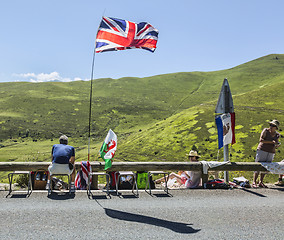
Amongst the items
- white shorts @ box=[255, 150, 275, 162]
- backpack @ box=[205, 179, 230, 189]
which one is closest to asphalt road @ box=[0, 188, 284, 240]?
backpack @ box=[205, 179, 230, 189]

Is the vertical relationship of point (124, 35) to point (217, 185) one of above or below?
above

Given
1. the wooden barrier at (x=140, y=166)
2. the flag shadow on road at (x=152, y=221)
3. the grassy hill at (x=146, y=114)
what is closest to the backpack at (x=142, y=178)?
the wooden barrier at (x=140, y=166)

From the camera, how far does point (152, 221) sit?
20.5 ft

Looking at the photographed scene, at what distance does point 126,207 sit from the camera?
23.8 feet

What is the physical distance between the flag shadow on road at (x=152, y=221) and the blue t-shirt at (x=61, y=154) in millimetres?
2143

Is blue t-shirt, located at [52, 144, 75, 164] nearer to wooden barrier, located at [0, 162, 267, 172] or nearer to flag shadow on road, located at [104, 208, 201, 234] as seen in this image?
wooden barrier, located at [0, 162, 267, 172]

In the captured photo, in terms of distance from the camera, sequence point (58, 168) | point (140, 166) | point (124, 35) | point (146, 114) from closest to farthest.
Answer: point (58, 168), point (140, 166), point (124, 35), point (146, 114)

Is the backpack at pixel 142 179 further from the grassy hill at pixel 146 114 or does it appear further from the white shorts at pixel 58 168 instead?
the grassy hill at pixel 146 114

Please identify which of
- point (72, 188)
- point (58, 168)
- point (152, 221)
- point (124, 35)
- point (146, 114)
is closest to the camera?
point (152, 221)

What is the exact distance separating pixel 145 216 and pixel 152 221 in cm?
36

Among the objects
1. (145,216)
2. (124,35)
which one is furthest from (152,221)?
(124,35)

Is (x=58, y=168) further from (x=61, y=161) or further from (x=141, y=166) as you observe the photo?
(x=141, y=166)

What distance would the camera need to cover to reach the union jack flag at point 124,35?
925cm

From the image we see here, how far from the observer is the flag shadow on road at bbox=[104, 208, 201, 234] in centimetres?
581
